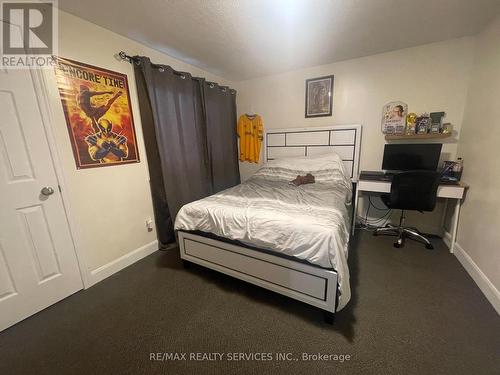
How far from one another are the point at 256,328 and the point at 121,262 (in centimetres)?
160

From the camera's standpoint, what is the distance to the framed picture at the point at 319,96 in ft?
9.55

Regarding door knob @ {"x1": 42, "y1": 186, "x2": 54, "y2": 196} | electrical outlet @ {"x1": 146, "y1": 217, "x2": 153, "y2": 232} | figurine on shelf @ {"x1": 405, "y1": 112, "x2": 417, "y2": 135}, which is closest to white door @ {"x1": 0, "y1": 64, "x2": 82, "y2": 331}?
door knob @ {"x1": 42, "y1": 186, "x2": 54, "y2": 196}

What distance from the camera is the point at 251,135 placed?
359 cm

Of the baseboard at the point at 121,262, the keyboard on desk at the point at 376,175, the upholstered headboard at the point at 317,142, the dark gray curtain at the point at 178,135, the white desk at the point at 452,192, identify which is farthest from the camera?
the upholstered headboard at the point at 317,142

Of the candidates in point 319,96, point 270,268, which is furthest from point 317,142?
point 270,268

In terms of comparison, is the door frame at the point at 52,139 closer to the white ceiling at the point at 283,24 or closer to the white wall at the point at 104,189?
the white wall at the point at 104,189

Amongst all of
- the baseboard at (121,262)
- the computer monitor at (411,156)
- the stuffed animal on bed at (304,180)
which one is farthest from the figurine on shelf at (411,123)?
the baseboard at (121,262)

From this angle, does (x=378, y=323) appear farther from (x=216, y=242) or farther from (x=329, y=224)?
(x=216, y=242)

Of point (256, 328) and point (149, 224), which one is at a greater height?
point (149, 224)

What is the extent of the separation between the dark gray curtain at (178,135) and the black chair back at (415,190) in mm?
2388

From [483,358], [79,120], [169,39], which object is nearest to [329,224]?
[483,358]

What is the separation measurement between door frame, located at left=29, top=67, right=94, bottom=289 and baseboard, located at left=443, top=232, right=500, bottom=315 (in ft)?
11.3

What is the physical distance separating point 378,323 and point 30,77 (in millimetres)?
3096

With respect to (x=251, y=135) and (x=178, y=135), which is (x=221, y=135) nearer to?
(x=251, y=135)
